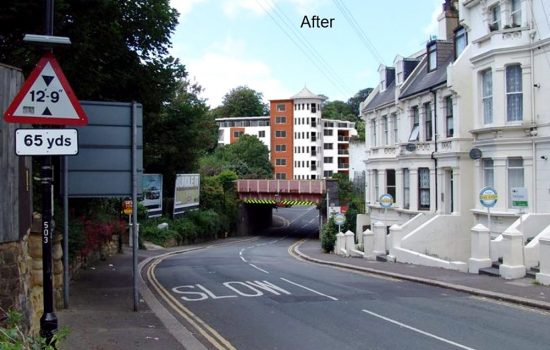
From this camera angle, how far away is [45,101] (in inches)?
264

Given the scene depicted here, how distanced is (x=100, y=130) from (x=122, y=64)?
5.96m

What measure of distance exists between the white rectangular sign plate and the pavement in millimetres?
3997

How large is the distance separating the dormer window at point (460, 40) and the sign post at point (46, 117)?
23.9 meters

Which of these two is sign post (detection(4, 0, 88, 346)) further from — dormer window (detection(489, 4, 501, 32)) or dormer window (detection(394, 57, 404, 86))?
dormer window (detection(394, 57, 404, 86))

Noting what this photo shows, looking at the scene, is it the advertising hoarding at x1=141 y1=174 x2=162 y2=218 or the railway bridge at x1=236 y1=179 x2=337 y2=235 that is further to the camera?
the railway bridge at x1=236 y1=179 x2=337 y2=235

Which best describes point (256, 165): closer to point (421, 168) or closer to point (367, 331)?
point (421, 168)

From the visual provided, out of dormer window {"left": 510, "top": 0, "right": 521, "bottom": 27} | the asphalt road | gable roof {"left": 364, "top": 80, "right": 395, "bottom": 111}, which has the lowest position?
the asphalt road

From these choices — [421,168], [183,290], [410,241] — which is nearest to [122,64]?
[183,290]

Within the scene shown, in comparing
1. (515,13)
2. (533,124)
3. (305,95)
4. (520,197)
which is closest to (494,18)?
(515,13)

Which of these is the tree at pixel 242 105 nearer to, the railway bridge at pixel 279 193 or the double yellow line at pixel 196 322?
the railway bridge at pixel 279 193

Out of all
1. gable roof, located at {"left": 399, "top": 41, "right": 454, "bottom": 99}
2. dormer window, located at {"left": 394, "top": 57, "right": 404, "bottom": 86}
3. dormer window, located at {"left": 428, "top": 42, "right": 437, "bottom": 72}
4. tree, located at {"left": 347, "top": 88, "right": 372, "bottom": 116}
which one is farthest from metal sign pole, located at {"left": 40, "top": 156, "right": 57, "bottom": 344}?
tree, located at {"left": 347, "top": 88, "right": 372, "bottom": 116}

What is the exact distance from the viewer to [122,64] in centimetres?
1811

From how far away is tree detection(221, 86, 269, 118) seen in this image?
131375 mm

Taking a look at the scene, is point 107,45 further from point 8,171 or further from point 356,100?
point 356,100
